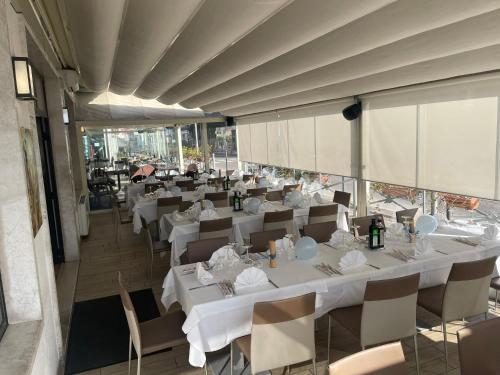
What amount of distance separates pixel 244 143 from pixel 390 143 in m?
7.59

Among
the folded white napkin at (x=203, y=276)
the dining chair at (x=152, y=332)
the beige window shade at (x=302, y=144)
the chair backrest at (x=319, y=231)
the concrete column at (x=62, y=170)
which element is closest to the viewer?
the dining chair at (x=152, y=332)

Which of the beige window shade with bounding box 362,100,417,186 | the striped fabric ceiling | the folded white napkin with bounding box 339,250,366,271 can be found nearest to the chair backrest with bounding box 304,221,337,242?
the folded white napkin with bounding box 339,250,366,271

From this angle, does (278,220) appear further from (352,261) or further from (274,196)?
(352,261)

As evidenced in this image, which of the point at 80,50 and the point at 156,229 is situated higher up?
the point at 80,50

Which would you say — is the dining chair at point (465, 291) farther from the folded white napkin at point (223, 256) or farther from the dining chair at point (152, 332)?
the dining chair at point (152, 332)

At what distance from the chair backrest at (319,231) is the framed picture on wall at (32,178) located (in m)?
2.88

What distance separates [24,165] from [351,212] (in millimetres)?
7411

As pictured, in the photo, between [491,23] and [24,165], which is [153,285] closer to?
→ [24,165]

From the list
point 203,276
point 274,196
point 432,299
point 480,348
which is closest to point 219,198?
point 274,196

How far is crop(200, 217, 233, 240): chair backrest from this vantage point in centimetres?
546

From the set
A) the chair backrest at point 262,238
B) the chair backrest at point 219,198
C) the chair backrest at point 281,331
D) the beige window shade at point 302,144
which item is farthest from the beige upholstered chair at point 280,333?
the beige window shade at point 302,144

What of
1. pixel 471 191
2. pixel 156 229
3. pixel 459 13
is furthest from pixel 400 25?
pixel 156 229

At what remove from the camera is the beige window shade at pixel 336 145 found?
26.8 feet

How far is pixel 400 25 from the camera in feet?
10.4
